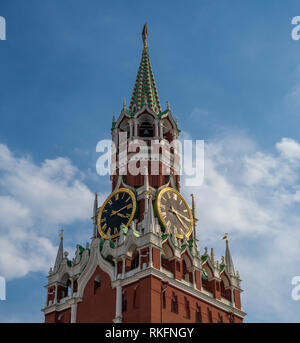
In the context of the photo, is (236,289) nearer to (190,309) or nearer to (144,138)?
(190,309)

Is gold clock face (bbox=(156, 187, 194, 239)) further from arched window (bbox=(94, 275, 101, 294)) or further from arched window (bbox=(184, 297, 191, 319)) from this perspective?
arched window (bbox=(94, 275, 101, 294))

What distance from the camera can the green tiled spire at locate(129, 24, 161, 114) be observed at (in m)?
66.2

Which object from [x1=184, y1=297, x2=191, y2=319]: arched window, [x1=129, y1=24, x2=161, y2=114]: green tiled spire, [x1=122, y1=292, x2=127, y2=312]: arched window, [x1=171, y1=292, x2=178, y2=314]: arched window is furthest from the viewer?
[x1=129, y1=24, x2=161, y2=114]: green tiled spire

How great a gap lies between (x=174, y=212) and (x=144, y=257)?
28.4ft

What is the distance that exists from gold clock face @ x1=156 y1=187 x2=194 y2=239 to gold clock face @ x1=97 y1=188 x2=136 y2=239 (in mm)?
2556

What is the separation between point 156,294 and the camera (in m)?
A: 48.2

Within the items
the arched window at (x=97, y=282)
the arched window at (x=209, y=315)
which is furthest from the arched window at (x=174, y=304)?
the arched window at (x=97, y=282)

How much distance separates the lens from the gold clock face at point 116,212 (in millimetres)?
56406

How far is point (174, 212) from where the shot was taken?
190 feet

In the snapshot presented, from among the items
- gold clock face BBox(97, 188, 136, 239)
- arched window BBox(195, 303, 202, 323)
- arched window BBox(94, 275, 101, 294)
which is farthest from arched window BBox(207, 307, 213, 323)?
gold clock face BBox(97, 188, 136, 239)

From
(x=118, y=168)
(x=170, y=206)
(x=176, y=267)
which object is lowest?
(x=176, y=267)
